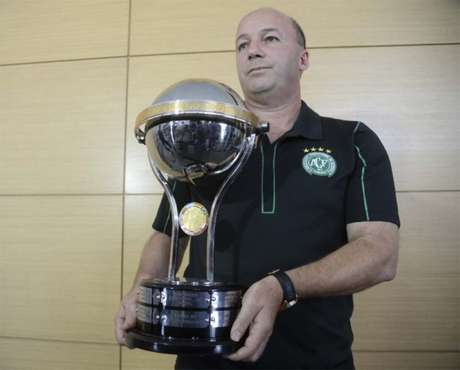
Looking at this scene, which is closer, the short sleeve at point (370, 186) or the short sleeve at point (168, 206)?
the short sleeve at point (370, 186)

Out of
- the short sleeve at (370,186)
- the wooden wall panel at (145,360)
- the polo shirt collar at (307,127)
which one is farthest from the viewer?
the wooden wall panel at (145,360)

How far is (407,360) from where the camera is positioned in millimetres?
1598

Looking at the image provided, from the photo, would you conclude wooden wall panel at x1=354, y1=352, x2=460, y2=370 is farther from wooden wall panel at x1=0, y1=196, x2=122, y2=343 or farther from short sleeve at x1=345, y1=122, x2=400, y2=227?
wooden wall panel at x1=0, y1=196, x2=122, y2=343

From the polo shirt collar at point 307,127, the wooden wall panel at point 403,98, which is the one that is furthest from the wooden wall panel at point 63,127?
the polo shirt collar at point 307,127

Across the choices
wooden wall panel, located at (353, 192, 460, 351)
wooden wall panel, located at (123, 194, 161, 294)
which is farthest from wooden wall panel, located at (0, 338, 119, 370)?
wooden wall panel, located at (353, 192, 460, 351)

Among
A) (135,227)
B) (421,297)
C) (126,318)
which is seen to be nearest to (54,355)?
(135,227)

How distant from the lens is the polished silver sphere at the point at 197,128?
72cm

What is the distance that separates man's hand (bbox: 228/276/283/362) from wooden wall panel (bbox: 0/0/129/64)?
1522 mm

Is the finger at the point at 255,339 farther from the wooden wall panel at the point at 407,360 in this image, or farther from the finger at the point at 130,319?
the wooden wall panel at the point at 407,360

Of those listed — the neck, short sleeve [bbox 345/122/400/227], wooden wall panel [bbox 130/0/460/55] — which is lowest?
short sleeve [bbox 345/122/400/227]

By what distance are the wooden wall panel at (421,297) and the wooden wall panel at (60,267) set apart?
1042mm

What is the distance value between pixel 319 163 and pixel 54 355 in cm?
151

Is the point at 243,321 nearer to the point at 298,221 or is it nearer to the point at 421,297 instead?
the point at 298,221

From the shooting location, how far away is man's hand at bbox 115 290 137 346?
782mm
